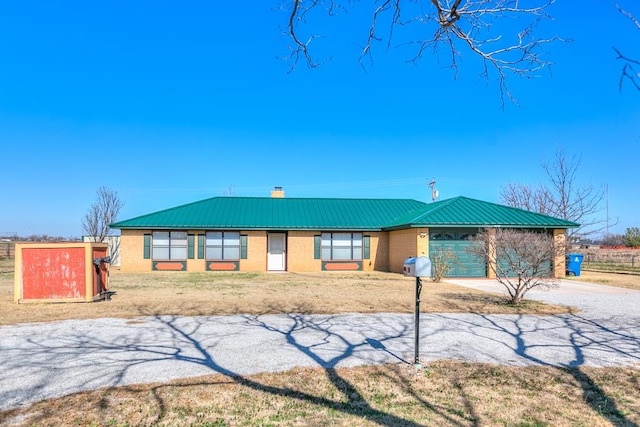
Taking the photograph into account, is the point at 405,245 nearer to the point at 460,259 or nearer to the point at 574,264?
the point at 460,259

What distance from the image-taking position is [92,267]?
1155cm

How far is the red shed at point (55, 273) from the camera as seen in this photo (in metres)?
11.3

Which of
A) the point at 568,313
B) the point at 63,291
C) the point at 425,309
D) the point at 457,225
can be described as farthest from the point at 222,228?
the point at 568,313

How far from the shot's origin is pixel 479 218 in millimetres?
22406

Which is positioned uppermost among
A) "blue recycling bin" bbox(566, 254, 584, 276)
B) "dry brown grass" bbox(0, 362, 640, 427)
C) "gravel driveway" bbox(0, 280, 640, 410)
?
"dry brown grass" bbox(0, 362, 640, 427)

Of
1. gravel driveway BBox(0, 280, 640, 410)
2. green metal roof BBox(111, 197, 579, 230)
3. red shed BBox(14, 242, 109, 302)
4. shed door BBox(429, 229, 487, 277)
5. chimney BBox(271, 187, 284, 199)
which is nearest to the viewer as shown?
gravel driveway BBox(0, 280, 640, 410)

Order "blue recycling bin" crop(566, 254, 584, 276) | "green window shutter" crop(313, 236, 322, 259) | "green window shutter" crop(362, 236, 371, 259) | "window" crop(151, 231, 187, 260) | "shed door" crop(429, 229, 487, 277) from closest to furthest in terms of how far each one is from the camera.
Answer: "shed door" crop(429, 229, 487, 277), "blue recycling bin" crop(566, 254, 584, 276), "window" crop(151, 231, 187, 260), "green window shutter" crop(313, 236, 322, 259), "green window shutter" crop(362, 236, 371, 259)

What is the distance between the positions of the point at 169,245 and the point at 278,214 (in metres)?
6.60

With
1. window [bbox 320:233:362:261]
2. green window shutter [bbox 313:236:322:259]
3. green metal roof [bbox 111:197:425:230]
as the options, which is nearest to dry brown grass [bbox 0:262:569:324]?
green metal roof [bbox 111:197:425:230]

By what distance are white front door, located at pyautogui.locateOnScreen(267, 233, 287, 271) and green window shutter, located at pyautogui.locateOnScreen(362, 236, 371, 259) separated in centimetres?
463

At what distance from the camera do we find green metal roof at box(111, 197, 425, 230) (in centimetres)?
2550

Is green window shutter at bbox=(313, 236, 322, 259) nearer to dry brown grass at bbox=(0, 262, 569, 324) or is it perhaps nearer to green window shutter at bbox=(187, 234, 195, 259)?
green window shutter at bbox=(187, 234, 195, 259)

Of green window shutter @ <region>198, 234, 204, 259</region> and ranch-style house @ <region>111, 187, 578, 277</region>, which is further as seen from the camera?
green window shutter @ <region>198, 234, 204, 259</region>

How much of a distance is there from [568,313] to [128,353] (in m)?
9.15
